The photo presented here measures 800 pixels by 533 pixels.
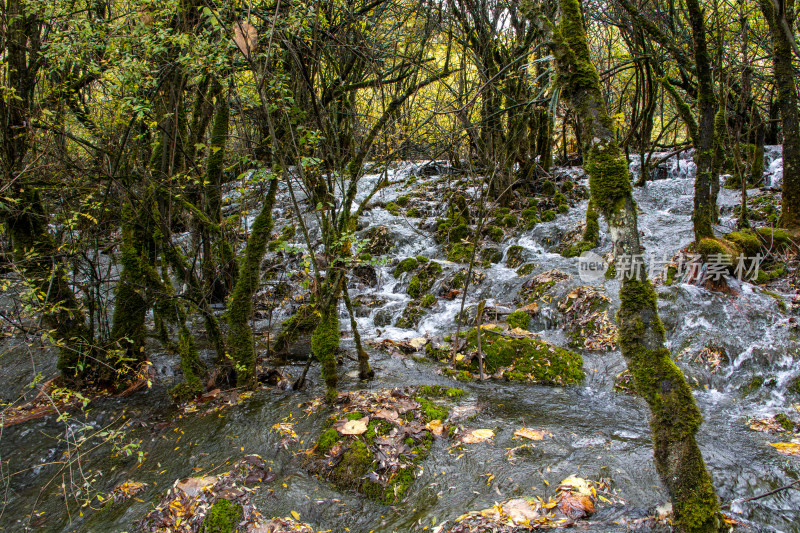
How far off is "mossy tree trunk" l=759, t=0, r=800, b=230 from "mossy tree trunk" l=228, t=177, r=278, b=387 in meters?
8.01

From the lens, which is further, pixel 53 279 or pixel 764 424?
pixel 53 279

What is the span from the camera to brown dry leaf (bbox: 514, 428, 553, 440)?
13.5 feet

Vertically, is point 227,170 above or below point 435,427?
above

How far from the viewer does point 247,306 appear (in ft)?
18.2

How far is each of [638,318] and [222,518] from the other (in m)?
3.08

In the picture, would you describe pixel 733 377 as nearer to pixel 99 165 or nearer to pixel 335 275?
pixel 335 275

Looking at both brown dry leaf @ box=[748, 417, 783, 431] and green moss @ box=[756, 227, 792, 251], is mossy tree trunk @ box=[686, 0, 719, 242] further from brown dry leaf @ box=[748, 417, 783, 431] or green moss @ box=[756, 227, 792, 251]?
brown dry leaf @ box=[748, 417, 783, 431]

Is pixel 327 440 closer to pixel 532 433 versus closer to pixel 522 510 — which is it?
pixel 522 510

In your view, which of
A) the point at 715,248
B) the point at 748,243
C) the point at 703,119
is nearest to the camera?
the point at 703,119

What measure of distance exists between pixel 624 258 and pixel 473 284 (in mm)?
7048

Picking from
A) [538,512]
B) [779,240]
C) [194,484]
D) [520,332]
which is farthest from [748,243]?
[194,484]

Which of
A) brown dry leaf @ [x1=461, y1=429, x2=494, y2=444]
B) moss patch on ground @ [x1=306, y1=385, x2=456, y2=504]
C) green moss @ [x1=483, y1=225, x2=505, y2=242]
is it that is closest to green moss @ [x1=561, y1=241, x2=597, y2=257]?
green moss @ [x1=483, y1=225, x2=505, y2=242]

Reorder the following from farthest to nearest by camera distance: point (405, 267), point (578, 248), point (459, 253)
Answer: point (459, 253) < point (405, 267) < point (578, 248)

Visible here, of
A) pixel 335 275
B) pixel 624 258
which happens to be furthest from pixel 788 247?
pixel 335 275
